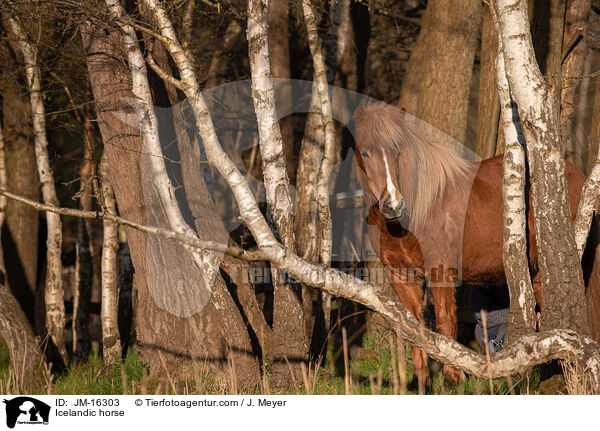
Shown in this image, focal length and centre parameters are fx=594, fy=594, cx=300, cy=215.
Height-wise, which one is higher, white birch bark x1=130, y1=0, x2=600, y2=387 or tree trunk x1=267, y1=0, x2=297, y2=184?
tree trunk x1=267, y1=0, x2=297, y2=184

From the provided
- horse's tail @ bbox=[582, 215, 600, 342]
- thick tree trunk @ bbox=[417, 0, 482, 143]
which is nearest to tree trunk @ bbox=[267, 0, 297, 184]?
thick tree trunk @ bbox=[417, 0, 482, 143]

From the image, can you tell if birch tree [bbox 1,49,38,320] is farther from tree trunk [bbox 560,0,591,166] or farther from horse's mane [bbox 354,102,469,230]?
tree trunk [bbox 560,0,591,166]

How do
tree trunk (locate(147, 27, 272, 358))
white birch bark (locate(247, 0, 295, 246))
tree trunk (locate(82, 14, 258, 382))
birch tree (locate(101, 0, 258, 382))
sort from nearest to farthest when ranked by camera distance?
white birch bark (locate(247, 0, 295, 246)), birch tree (locate(101, 0, 258, 382)), tree trunk (locate(82, 14, 258, 382)), tree trunk (locate(147, 27, 272, 358))

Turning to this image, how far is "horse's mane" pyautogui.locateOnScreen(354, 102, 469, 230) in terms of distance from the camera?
4.89m

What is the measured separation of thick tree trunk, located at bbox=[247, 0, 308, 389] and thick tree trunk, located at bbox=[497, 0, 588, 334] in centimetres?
185

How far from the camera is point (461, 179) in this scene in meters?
5.40

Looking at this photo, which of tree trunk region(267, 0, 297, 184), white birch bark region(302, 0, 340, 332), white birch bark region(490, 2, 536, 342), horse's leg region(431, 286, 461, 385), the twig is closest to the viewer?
the twig

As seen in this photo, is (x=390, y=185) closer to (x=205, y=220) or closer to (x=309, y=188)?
(x=205, y=220)

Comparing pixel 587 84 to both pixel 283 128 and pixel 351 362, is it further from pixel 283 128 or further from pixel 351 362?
pixel 351 362

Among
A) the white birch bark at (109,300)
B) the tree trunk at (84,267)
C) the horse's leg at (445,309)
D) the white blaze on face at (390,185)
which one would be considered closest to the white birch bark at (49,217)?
the tree trunk at (84,267)

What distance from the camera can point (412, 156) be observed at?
5055mm

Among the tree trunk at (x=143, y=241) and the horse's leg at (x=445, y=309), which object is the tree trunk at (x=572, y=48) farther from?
the tree trunk at (x=143, y=241)

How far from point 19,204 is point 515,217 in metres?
7.36

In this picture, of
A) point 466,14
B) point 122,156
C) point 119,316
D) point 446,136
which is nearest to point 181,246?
point 122,156
